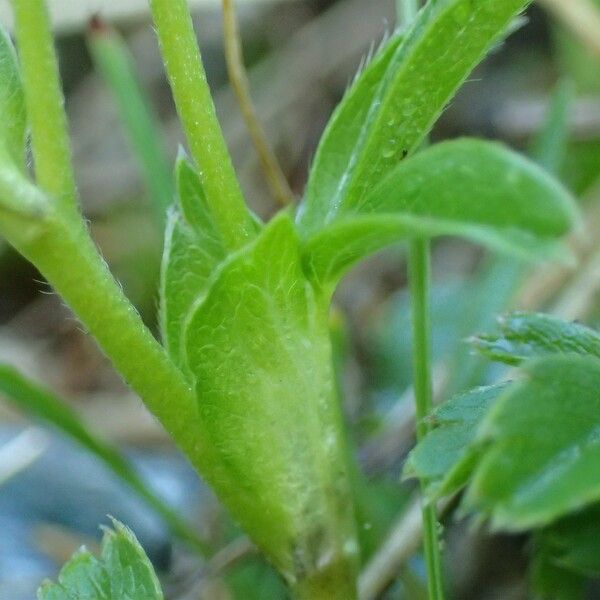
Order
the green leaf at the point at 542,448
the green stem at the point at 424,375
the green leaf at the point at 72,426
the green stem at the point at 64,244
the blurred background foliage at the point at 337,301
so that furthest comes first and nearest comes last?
the blurred background foliage at the point at 337,301, the green leaf at the point at 72,426, the green stem at the point at 424,375, the green stem at the point at 64,244, the green leaf at the point at 542,448

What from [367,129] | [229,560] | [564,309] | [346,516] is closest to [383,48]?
[367,129]

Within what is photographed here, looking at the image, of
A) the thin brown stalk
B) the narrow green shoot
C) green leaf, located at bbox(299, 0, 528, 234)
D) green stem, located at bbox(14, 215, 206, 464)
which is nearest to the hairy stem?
green stem, located at bbox(14, 215, 206, 464)

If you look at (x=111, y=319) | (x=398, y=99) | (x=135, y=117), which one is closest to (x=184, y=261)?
(x=111, y=319)

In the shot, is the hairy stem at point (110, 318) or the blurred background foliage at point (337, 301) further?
the blurred background foliage at point (337, 301)

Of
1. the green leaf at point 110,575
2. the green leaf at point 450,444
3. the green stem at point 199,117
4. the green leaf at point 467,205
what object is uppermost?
the green stem at point 199,117

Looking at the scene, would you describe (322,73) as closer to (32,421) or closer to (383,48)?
(32,421)

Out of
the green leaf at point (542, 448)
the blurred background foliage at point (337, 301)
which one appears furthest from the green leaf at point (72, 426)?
the green leaf at point (542, 448)

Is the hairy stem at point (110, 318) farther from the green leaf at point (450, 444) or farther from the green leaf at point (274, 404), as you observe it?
the green leaf at point (450, 444)
